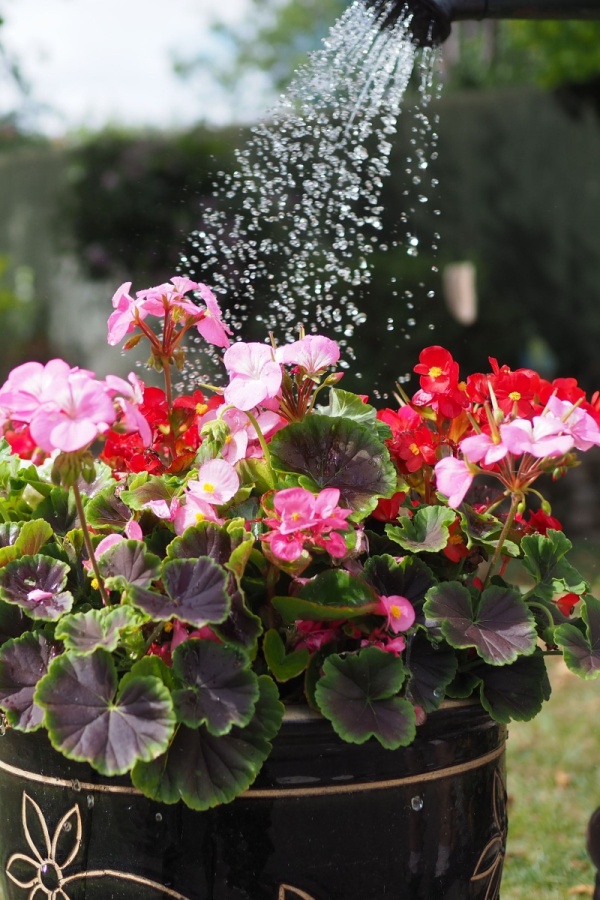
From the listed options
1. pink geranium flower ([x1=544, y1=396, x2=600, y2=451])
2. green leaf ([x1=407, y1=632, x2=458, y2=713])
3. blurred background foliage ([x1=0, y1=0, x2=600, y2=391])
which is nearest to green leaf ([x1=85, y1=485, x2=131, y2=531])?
green leaf ([x1=407, y1=632, x2=458, y2=713])

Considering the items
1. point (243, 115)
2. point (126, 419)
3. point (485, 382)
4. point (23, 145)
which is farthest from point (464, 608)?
point (23, 145)

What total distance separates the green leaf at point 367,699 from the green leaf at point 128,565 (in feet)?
0.59

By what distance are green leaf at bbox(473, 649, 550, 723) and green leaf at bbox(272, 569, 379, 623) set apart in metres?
0.15

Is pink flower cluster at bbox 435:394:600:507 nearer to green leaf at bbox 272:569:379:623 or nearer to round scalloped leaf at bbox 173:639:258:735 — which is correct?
green leaf at bbox 272:569:379:623

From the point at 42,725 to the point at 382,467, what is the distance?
1.30ft

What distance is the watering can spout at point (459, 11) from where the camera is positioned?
1413 millimetres

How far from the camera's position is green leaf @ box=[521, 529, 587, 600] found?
1036 millimetres

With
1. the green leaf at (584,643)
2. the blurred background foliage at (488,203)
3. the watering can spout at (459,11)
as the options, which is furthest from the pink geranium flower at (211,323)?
the blurred background foliage at (488,203)

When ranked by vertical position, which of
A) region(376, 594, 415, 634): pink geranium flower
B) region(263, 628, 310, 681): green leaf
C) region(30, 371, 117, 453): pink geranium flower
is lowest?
region(263, 628, 310, 681): green leaf

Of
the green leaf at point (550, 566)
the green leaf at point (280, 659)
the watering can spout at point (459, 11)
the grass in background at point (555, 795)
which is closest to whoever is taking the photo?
the green leaf at point (280, 659)

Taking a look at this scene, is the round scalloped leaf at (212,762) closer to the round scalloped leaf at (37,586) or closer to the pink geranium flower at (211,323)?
the round scalloped leaf at (37,586)

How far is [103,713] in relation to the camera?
86cm

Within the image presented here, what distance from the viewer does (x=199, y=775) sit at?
871 millimetres

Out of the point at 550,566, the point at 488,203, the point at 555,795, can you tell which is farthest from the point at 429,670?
the point at 488,203
